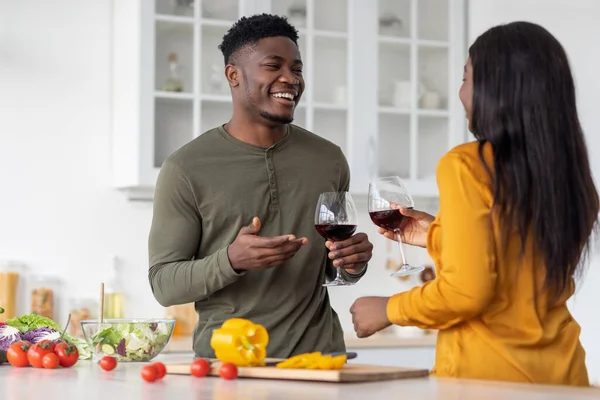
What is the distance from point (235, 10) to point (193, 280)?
7.19 ft

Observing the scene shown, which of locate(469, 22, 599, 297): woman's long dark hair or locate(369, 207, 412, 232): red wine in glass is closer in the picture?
locate(469, 22, 599, 297): woman's long dark hair

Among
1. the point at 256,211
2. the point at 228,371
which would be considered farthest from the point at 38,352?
the point at 256,211

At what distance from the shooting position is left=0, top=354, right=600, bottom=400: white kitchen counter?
4.69 feet

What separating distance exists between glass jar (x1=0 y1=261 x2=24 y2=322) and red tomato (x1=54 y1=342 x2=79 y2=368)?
1980mm

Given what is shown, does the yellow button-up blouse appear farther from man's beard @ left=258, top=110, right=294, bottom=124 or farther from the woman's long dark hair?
man's beard @ left=258, top=110, right=294, bottom=124

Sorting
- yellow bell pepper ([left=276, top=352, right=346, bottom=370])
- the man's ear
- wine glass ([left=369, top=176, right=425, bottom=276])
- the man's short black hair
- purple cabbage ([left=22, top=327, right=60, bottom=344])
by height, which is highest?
the man's short black hair

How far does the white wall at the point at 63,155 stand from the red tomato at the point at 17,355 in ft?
6.79

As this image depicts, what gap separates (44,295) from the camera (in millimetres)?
3998

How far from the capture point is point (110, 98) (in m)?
4.20

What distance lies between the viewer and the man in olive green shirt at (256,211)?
228 cm

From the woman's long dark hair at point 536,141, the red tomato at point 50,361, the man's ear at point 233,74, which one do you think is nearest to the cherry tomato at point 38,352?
the red tomato at point 50,361

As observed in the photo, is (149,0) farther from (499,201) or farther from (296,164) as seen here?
(499,201)

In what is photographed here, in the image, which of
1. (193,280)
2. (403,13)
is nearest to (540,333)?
(193,280)

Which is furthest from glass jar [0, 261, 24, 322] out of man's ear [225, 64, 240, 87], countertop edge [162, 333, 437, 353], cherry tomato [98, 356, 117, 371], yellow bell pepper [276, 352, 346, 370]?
yellow bell pepper [276, 352, 346, 370]
